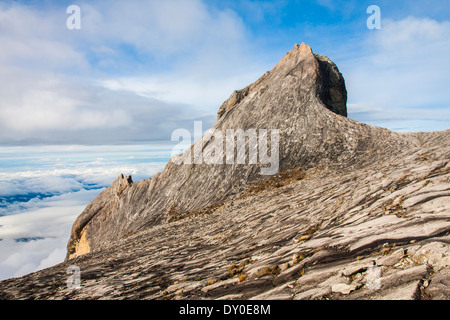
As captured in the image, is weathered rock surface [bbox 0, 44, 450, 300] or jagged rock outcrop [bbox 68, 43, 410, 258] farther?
jagged rock outcrop [bbox 68, 43, 410, 258]

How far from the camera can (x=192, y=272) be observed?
14727 mm

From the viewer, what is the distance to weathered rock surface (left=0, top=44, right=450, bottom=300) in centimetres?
895

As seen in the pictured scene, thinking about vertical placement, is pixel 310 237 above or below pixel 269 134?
below

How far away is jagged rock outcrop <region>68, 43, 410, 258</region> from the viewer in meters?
39.4

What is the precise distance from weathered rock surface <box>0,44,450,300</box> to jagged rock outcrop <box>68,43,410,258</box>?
0.28 m

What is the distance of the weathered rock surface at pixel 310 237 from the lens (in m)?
8.95

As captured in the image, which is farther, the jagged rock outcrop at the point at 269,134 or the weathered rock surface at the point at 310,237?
the jagged rock outcrop at the point at 269,134

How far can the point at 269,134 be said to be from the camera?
4400 cm

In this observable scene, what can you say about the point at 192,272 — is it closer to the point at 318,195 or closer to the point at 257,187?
the point at 318,195

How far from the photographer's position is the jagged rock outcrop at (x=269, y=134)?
3944cm

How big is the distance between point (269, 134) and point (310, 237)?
103 feet

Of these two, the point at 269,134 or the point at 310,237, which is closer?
the point at 310,237

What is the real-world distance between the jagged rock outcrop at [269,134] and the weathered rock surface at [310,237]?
0.28 metres

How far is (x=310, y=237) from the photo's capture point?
14.0 meters
